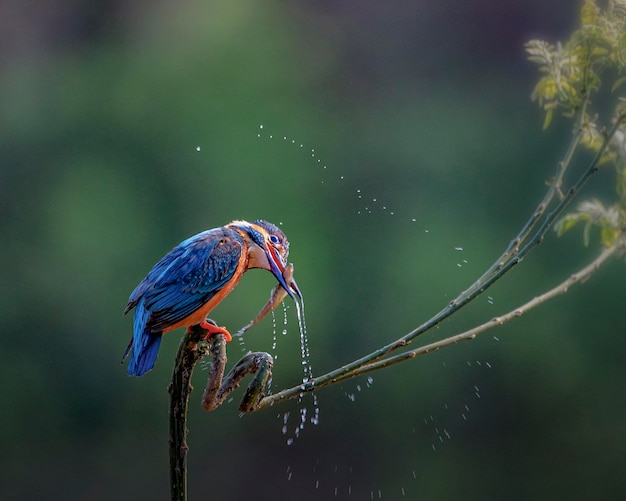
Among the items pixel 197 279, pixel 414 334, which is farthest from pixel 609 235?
pixel 197 279

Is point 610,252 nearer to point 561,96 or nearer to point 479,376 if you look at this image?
point 561,96

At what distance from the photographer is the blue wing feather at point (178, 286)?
1.04 metres

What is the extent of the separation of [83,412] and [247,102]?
126 centimetres

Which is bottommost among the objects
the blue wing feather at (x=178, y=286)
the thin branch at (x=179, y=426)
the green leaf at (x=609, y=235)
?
the thin branch at (x=179, y=426)

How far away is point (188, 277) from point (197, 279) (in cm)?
2

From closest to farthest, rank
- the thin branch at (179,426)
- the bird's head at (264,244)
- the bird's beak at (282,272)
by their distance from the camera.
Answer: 1. the thin branch at (179,426)
2. the bird's beak at (282,272)
3. the bird's head at (264,244)

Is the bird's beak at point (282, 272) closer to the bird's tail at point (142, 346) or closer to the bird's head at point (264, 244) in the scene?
the bird's head at point (264, 244)

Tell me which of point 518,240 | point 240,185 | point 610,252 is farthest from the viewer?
point 240,185

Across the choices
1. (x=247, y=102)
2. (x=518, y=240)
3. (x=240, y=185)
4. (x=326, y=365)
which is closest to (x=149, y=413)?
(x=326, y=365)

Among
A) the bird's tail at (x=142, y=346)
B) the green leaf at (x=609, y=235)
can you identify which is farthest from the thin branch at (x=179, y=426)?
the green leaf at (x=609, y=235)

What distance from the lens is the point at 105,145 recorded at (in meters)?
3.12

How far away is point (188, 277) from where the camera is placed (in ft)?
3.61

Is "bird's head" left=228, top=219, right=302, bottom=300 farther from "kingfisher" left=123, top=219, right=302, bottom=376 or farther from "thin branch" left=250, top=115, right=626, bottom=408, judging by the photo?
"thin branch" left=250, top=115, right=626, bottom=408

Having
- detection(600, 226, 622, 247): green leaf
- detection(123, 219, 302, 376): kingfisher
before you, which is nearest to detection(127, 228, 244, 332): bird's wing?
detection(123, 219, 302, 376): kingfisher
